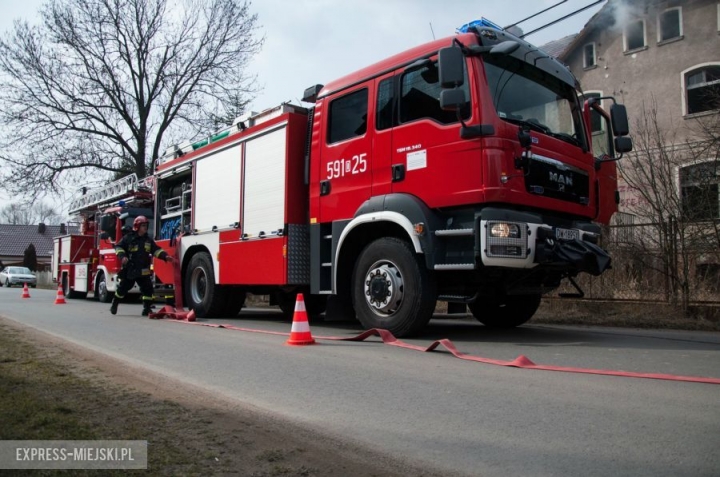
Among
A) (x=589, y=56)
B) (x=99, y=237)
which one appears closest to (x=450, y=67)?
(x=99, y=237)

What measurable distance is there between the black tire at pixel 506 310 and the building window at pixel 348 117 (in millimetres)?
2928

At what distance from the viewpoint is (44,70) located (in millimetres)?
26344

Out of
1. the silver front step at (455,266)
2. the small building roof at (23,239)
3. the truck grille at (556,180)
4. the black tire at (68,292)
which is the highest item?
the small building roof at (23,239)

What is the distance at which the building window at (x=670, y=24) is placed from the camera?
2089 centimetres

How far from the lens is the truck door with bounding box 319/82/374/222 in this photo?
7.21 m

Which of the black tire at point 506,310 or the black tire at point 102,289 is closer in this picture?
the black tire at point 506,310

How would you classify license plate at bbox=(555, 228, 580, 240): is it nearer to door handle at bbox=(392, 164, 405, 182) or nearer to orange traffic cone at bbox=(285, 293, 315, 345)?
door handle at bbox=(392, 164, 405, 182)

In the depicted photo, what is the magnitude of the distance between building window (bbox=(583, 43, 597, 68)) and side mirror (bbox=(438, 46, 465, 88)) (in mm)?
20170

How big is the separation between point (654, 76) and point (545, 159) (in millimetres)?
18182

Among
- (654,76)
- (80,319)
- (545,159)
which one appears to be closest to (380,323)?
(545,159)

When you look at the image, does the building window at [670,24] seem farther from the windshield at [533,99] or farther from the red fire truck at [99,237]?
the red fire truck at [99,237]

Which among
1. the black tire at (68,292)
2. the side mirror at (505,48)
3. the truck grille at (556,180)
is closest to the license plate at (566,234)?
the truck grille at (556,180)

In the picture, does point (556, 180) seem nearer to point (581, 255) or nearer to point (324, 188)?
point (581, 255)
